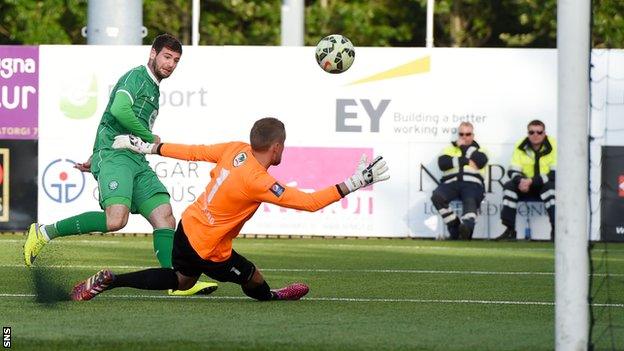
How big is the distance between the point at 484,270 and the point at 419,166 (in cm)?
532

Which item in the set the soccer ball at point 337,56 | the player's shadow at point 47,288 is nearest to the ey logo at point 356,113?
the soccer ball at point 337,56

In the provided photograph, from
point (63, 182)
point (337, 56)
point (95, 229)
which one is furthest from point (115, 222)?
point (63, 182)

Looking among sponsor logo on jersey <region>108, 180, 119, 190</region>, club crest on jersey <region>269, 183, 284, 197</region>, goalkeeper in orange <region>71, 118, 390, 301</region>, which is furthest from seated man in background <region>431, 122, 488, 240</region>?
club crest on jersey <region>269, 183, 284, 197</region>

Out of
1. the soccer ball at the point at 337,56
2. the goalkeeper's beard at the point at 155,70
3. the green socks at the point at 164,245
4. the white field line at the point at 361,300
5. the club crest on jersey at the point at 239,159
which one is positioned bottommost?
the white field line at the point at 361,300

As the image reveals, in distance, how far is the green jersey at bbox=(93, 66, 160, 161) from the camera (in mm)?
11742

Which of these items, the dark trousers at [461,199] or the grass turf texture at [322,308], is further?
the dark trousers at [461,199]

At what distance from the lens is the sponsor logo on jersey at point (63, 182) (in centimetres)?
1983

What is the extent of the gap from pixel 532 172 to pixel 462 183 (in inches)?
35.4

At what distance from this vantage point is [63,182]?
19859 millimetres

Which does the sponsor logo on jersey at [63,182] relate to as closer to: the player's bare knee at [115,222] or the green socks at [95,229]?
the green socks at [95,229]

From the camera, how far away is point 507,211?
770 inches

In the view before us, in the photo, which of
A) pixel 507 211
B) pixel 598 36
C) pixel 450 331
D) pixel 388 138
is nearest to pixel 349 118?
pixel 388 138

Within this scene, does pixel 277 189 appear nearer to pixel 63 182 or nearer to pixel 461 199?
pixel 461 199

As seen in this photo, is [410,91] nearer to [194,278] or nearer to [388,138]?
[388,138]
